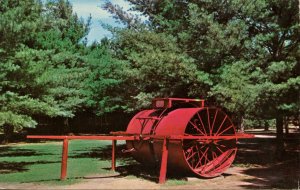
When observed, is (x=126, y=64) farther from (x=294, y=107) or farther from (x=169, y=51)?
(x=294, y=107)

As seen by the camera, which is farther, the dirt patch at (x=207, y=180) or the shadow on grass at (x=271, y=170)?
the shadow on grass at (x=271, y=170)

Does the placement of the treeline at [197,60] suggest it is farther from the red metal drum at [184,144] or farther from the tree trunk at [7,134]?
the tree trunk at [7,134]

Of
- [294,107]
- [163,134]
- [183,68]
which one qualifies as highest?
[183,68]

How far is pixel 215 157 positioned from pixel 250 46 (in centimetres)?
612

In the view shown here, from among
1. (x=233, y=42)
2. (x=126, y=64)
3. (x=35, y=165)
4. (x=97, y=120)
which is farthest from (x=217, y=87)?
(x=97, y=120)

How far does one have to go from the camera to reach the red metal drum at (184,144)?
16156mm

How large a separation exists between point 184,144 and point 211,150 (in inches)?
66.8

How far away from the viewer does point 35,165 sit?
2164cm

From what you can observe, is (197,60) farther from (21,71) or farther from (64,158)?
(64,158)

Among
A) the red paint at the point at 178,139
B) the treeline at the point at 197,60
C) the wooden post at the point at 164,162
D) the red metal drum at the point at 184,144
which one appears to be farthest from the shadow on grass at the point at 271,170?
the wooden post at the point at 164,162

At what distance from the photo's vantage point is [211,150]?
1819 centimetres

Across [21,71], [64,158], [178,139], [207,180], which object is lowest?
[207,180]

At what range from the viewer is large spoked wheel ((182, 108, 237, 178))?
1714cm

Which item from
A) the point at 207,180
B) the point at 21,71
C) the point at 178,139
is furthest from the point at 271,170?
the point at 21,71
